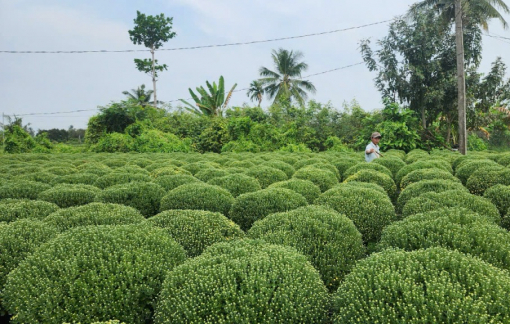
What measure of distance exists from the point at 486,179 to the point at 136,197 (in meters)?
8.07

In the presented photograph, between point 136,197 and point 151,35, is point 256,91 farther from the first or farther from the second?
point 136,197

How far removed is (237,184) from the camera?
8.79m

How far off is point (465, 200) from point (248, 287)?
459cm

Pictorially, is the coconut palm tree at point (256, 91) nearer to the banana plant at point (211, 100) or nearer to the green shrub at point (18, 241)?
the banana plant at point (211, 100)

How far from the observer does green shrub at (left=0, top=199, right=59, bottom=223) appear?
6.34 meters

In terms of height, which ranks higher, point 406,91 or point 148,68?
point 148,68

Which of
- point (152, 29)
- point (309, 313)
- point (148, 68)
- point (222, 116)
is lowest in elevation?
point (309, 313)

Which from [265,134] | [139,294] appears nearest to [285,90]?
[265,134]

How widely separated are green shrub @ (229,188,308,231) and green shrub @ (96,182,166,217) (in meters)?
2.02

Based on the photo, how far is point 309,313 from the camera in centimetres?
354

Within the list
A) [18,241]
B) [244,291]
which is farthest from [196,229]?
[18,241]

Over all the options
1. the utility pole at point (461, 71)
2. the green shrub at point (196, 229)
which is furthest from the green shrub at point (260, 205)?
the utility pole at point (461, 71)

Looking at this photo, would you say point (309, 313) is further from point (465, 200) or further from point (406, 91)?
point (406, 91)

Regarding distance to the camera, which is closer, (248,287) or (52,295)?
(248,287)
